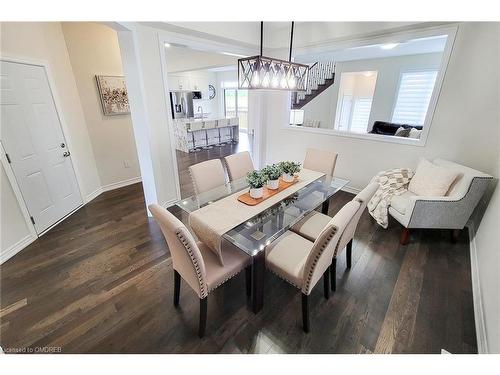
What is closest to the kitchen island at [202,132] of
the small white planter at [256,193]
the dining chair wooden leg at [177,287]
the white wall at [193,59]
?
the white wall at [193,59]

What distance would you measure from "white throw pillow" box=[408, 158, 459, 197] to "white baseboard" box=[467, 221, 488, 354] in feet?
2.07

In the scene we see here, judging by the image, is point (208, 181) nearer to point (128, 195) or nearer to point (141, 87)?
point (141, 87)

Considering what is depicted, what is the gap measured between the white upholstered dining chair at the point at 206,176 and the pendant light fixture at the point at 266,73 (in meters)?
0.88

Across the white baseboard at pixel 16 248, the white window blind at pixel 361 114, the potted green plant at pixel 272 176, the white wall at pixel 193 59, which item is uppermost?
the white wall at pixel 193 59

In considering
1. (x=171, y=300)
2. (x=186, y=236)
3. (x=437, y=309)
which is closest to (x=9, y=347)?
(x=171, y=300)

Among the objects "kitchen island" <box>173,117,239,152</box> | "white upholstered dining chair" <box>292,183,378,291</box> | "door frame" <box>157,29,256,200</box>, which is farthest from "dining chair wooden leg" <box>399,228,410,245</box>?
"kitchen island" <box>173,117,239,152</box>

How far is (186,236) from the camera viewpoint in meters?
1.19

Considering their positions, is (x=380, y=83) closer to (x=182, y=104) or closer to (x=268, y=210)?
(x=268, y=210)

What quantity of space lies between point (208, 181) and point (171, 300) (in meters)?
1.16

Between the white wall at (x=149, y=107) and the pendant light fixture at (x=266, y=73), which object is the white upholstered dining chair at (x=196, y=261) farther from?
the white wall at (x=149, y=107)

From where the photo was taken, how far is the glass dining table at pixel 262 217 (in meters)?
1.49

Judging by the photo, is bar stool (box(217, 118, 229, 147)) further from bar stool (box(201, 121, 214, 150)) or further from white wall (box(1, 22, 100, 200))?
white wall (box(1, 22, 100, 200))

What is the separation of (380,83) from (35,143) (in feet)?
22.9

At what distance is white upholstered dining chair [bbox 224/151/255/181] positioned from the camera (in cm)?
261
